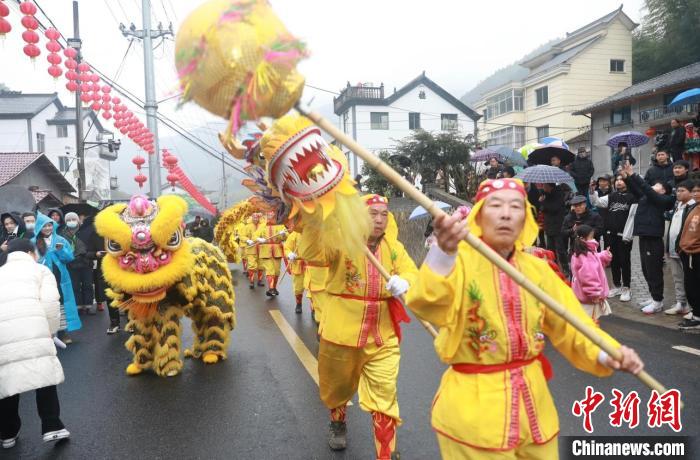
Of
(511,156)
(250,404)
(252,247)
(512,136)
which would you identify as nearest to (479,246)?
(250,404)

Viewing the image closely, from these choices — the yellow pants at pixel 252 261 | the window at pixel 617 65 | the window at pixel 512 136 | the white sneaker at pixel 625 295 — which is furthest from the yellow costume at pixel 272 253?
the window at pixel 617 65

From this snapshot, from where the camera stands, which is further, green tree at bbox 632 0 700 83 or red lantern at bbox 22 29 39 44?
green tree at bbox 632 0 700 83

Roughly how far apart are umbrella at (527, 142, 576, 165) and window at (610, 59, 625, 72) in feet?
79.2

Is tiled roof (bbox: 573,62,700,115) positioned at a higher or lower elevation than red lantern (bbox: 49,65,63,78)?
higher

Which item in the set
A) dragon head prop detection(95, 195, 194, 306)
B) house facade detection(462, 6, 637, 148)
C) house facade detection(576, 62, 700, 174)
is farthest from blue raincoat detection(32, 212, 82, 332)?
house facade detection(462, 6, 637, 148)

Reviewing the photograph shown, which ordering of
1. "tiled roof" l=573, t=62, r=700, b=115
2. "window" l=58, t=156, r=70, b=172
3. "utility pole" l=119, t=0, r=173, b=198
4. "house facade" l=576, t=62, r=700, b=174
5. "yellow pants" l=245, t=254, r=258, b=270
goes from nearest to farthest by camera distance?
"yellow pants" l=245, t=254, r=258, b=270, "utility pole" l=119, t=0, r=173, b=198, "tiled roof" l=573, t=62, r=700, b=115, "house facade" l=576, t=62, r=700, b=174, "window" l=58, t=156, r=70, b=172

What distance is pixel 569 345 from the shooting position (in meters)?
2.37

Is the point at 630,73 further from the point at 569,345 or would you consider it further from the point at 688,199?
the point at 569,345

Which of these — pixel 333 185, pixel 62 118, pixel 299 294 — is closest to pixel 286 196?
pixel 333 185

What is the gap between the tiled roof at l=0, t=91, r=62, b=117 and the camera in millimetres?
34531

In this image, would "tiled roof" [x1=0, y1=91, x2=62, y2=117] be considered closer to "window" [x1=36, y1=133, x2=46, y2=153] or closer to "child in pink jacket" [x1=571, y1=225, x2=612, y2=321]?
"window" [x1=36, y1=133, x2=46, y2=153]

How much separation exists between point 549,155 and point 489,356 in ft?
27.0

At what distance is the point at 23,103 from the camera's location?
120ft

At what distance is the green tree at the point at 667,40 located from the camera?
1062 inches
